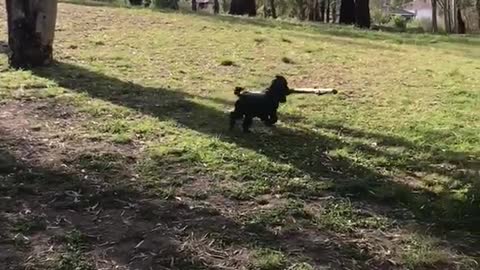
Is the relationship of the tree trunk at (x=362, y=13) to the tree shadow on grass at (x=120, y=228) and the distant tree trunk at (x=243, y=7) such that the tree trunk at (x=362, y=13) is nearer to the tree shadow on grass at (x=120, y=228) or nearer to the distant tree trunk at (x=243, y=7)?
the distant tree trunk at (x=243, y=7)

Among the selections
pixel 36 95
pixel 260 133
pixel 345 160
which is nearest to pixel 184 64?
pixel 36 95

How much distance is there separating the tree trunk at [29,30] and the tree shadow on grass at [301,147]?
0.22m

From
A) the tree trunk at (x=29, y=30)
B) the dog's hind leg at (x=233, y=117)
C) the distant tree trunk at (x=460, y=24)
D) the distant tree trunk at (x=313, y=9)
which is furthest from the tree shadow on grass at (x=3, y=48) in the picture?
the distant tree trunk at (x=313, y=9)

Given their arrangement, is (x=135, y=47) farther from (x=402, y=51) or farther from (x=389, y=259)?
(x=389, y=259)

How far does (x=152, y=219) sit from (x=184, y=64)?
5.12 metres

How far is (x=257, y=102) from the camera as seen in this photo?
5734mm

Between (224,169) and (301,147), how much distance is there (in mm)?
875

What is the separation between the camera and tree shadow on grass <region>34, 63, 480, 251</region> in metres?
4.46

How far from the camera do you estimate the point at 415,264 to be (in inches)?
146

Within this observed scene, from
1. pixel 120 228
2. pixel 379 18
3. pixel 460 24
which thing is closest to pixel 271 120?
pixel 120 228

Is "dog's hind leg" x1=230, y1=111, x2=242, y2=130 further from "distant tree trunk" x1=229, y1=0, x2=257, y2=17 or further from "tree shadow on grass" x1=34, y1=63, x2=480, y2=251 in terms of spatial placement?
"distant tree trunk" x1=229, y1=0, x2=257, y2=17

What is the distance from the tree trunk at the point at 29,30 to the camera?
7.86m

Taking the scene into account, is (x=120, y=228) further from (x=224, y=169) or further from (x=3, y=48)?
(x=3, y=48)

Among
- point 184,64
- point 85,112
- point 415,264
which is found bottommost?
point 415,264
